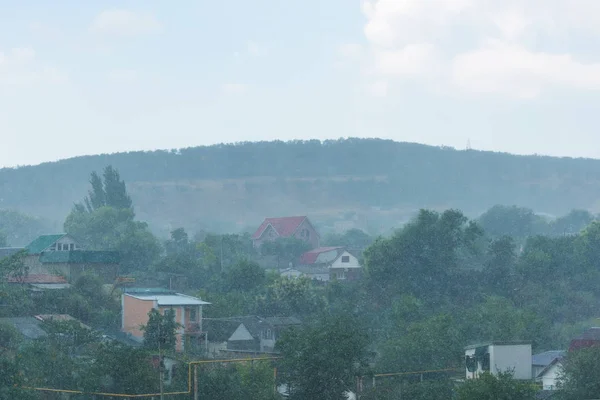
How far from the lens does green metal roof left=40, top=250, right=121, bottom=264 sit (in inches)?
2290

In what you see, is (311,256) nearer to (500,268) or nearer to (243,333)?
(500,268)

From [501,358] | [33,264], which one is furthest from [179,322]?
[33,264]

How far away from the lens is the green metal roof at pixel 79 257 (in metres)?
58.2

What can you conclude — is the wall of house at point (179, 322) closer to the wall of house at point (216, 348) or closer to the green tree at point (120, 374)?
the wall of house at point (216, 348)

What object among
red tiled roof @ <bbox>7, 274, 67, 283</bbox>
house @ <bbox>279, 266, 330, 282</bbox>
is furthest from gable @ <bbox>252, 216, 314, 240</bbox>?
red tiled roof @ <bbox>7, 274, 67, 283</bbox>

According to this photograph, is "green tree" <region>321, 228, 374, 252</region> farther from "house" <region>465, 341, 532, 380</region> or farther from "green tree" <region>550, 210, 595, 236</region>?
"house" <region>465, 341, 532, 380</region>

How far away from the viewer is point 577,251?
2734 inches

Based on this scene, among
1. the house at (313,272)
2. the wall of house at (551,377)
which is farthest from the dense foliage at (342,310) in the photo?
the house at (313,272)

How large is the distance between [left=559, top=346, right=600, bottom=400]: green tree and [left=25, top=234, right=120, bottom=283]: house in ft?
95.5

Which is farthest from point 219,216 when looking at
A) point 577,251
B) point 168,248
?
point 577,251

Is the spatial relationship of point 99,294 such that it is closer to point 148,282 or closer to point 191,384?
point 148,282

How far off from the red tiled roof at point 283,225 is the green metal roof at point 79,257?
42951 mm

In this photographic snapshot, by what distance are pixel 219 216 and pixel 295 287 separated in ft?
427

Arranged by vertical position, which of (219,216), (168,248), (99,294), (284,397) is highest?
(219,216)
